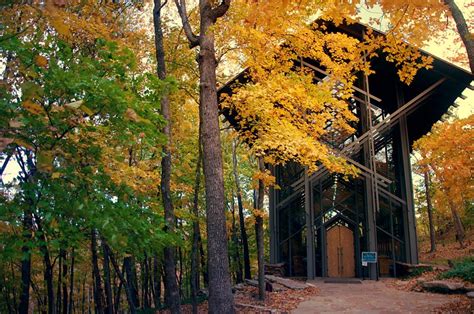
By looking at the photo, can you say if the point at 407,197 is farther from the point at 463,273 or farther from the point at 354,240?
the point at 463,273

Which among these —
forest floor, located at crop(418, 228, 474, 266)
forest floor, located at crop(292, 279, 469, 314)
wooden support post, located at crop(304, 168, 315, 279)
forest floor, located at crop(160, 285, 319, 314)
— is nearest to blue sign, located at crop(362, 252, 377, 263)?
forest floor, located at crop(292, 279, 469, 314)

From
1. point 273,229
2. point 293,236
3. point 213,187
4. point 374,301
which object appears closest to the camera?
point 213,187

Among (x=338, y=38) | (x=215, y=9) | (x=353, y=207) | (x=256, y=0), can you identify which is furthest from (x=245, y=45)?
(x=353, y=207)

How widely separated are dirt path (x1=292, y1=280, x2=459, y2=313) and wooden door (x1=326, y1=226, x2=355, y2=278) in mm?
→ 3599

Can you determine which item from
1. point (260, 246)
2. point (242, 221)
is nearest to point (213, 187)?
point (260, 246)

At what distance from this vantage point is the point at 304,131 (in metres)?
11.4

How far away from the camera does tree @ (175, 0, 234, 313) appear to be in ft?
22.4

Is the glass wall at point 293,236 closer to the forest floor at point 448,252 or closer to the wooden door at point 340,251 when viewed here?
the wooden door at point 340,251

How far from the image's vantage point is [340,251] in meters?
17.7

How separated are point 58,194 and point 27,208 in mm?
373

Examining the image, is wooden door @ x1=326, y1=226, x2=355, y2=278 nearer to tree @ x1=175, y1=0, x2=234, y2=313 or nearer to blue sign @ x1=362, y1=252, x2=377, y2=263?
blue sign @ x1=362, y1=252, x2=377, y2=263

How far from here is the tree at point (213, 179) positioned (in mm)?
6820

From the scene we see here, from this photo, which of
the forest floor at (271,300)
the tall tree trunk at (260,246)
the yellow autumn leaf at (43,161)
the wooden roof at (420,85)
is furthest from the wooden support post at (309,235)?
the yellow autumn leaf at (43,161)

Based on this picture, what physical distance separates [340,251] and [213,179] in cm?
1233
